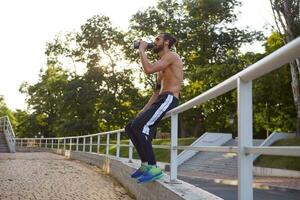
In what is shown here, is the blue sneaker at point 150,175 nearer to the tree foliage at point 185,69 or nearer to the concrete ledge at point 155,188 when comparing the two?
the concrete ledge at point 155,188

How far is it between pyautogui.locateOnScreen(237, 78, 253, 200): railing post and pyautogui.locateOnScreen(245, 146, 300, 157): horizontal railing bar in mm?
49

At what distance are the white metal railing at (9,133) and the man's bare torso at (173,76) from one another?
24249 mm

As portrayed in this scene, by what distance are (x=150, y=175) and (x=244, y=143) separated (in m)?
2.23

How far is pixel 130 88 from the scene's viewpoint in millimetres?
38562

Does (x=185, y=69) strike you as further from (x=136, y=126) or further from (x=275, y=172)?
(x=136, y=126)

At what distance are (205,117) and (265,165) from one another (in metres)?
16.6

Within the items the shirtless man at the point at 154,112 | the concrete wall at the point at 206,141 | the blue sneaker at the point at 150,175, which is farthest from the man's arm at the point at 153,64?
the concrete wall at the point at 206,141

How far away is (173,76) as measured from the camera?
180 inches

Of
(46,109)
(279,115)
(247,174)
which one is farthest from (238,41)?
(46,109)

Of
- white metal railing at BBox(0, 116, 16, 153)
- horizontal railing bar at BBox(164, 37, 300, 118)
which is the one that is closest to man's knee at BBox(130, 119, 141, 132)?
horizontal railing bar at BBox(164, 37, 300, 118)

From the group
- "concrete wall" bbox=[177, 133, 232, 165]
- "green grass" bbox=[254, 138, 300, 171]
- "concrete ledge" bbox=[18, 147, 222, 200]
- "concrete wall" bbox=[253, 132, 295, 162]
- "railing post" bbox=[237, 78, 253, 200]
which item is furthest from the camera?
"concrete wall" bbox=[177, 133, 232, 165]

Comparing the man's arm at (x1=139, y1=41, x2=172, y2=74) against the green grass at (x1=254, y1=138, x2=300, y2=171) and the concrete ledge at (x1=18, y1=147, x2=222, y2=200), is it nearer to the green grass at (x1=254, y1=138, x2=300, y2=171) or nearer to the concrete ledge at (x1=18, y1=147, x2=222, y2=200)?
the concrete ledge at (x1=18, y1=147, x2=222, y2=200)

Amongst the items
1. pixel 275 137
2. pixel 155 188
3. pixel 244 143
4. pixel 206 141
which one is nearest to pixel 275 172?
pixel 275 137

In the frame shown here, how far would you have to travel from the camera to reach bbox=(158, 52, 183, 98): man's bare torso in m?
4.52
